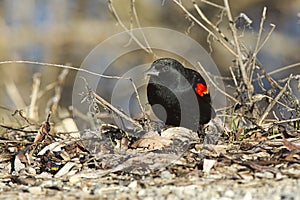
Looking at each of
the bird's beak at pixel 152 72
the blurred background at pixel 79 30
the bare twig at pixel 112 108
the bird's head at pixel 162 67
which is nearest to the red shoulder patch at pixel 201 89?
the bird's head at pixel 162 67

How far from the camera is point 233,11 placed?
30.6 ft

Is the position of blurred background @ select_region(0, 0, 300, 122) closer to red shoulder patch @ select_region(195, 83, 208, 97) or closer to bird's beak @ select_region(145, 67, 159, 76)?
red shoulder patch @ select_region(195, 83, 208, 97)

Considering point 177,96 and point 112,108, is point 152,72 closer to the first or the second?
point 177,96

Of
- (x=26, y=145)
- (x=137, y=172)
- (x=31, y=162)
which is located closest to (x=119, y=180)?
(x=137, y=172)

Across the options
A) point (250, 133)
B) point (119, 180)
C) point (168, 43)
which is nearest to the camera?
point (119, 180)

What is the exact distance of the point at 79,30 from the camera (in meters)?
10.8

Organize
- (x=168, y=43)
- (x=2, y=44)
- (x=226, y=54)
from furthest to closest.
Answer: (x=2, y=44)
(x=226, y=54)
(x=168, y=43)

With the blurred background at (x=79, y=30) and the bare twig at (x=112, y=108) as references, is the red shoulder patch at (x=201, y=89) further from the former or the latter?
the blurred background at (x=79, y=30)

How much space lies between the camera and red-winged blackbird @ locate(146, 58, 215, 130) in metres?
4.44

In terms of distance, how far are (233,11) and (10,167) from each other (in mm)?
6268

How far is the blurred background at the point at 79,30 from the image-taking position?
30.2 feet

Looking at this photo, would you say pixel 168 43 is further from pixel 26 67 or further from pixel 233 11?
pixel 26 67

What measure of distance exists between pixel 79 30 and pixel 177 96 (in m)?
6.58

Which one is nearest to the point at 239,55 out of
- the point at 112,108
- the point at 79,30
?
the point at 112,108
